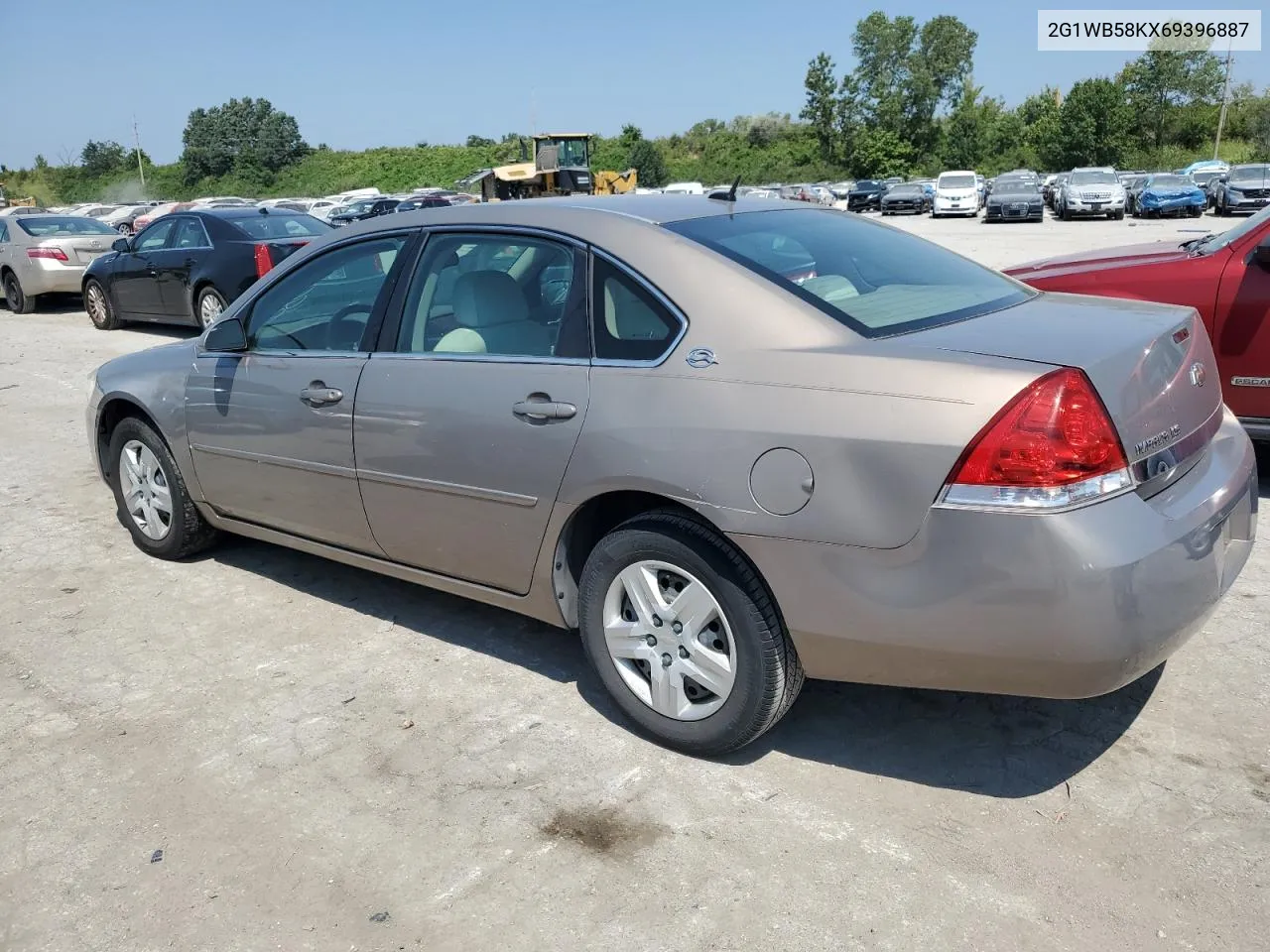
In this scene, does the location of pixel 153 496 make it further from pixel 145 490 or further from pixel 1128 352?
pixel 1128 352

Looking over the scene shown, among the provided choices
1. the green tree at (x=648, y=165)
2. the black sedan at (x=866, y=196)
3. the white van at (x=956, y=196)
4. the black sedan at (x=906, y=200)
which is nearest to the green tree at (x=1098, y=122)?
the black sedan at (x=866, y=196)

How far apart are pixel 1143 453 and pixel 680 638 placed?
4.41 feet

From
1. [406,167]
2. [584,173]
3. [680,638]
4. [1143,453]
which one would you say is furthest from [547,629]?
[406,167]

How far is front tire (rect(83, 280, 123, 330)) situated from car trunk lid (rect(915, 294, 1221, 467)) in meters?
13.3

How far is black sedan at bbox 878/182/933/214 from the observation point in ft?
142

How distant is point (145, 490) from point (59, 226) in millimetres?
13751

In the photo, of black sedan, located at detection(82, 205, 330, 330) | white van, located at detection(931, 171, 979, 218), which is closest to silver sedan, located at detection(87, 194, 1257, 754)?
black sedan, located at detection(82, 205, 330, 330)

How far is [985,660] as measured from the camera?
2.70 m

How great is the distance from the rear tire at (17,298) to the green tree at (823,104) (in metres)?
72.9

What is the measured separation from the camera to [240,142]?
278 ft

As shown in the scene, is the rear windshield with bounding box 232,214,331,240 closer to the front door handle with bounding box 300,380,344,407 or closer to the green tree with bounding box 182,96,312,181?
the front door handle with bounding box 300,380,344,407

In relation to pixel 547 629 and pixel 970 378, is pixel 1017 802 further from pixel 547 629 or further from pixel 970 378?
pixel 547 629

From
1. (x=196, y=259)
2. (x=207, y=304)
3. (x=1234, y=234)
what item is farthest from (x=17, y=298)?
(x=1234, y=234)

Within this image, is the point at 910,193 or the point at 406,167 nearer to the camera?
the point at 910,193
